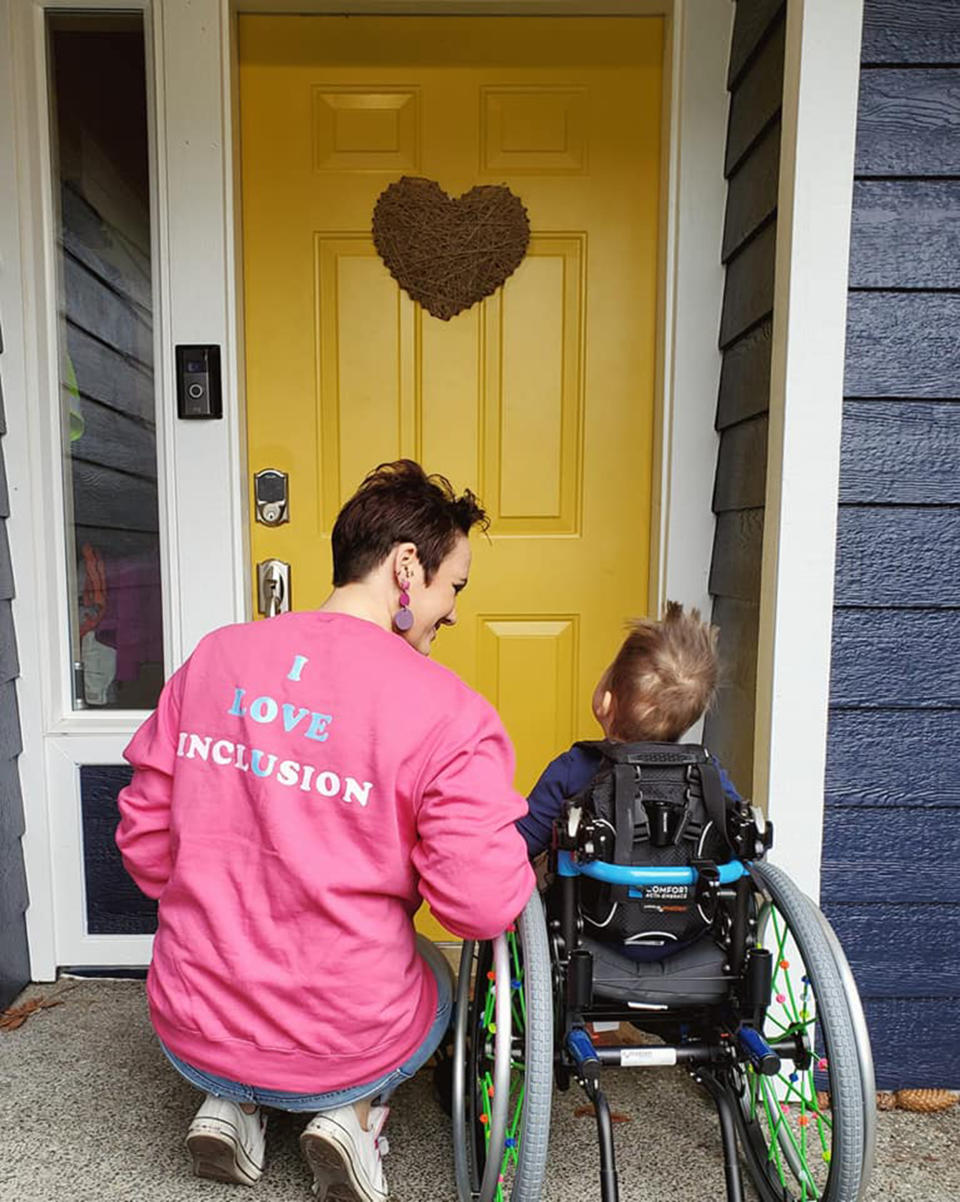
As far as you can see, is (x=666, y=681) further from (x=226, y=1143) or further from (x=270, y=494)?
(x=270, y=494)

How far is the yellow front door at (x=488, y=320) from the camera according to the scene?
78.2 inches

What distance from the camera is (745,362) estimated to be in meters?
1.76

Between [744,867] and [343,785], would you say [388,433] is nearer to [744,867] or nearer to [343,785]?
[343,785]

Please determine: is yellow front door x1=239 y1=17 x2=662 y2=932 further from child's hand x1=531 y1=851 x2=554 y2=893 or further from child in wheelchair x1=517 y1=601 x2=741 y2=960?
child in wheelchair x1=517 y1=601 x2=741 y2=960

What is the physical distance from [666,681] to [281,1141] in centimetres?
106

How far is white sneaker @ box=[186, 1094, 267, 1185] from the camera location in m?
1.31

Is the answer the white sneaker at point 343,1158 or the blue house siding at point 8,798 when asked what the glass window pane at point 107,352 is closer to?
the blue house siding at point 8,798

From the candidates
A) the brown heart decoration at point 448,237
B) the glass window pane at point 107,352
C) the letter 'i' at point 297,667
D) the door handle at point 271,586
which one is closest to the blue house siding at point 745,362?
the brown heart decoration at point 448,237

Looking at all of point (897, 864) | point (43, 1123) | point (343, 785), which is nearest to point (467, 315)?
point (343, 785)

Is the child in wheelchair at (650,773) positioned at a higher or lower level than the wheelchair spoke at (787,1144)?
higher

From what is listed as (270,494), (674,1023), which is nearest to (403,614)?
(674,1023)

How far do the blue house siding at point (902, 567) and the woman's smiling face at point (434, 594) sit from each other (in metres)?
0.68

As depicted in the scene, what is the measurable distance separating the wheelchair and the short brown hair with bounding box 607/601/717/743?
17 cm

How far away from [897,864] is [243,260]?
73.9 inches
